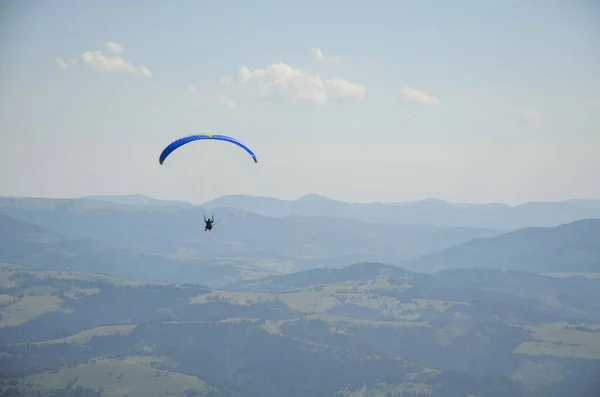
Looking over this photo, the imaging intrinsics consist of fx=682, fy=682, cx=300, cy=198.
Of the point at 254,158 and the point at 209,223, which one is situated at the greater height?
the point at 254,158

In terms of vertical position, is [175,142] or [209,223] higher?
[175,142]

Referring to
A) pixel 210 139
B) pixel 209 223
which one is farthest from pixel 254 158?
pixel 209 223

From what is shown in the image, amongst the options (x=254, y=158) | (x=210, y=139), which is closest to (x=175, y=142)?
(x=210, y=139)

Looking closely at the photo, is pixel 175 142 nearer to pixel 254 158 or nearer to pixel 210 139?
pixel 210 139

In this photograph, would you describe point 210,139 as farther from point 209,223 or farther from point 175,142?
point 209,223

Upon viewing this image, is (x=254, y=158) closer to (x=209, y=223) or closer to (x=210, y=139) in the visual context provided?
(x=210, y=139)

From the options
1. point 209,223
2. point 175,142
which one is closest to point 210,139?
point 175,142

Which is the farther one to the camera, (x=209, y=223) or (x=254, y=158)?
(x=254, y=158)
